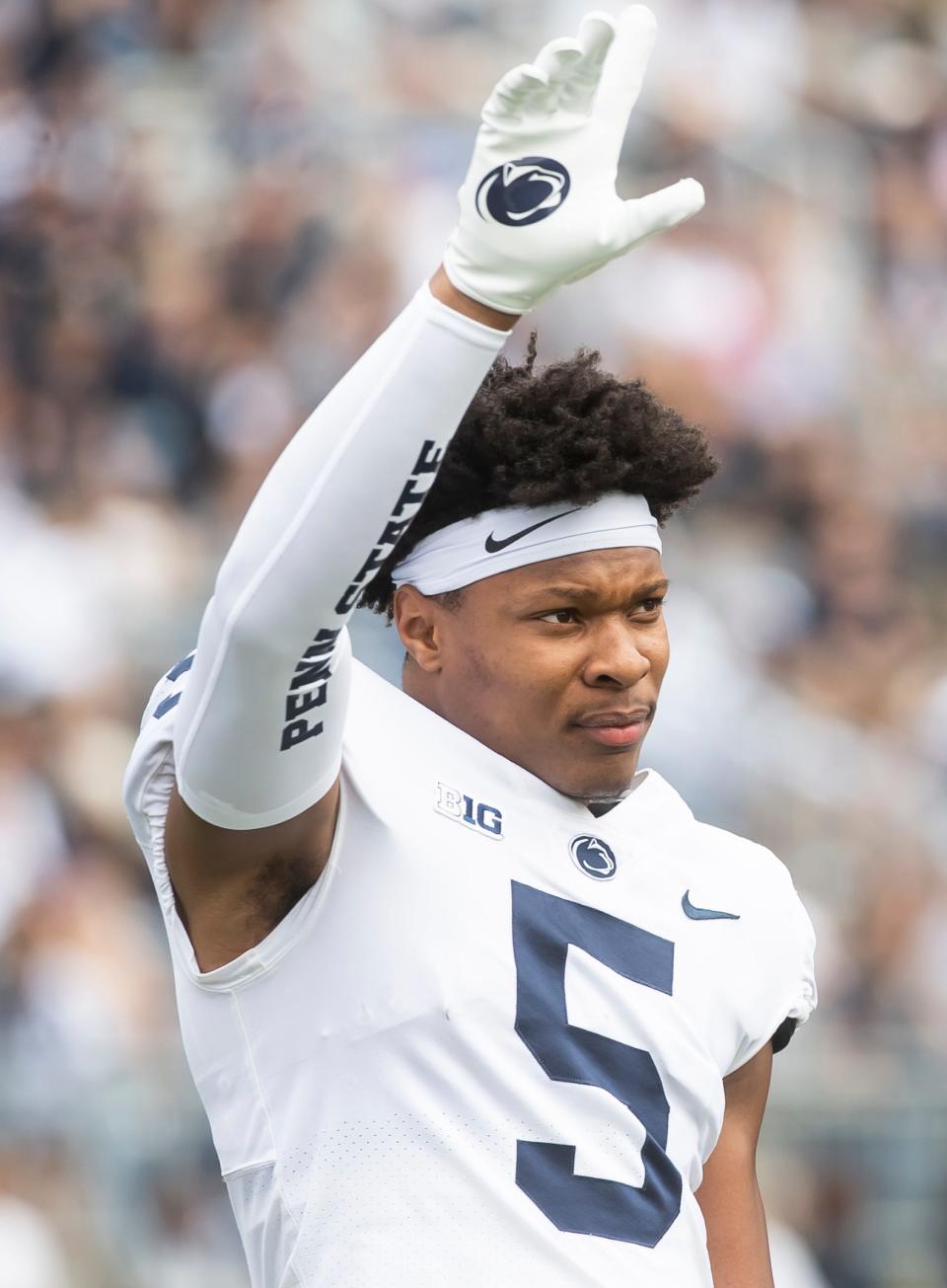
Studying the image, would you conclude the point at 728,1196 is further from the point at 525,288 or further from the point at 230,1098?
the point at 525,288

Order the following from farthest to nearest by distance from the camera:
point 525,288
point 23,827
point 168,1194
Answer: point 23,827 < point 168,1194 < point 525,288

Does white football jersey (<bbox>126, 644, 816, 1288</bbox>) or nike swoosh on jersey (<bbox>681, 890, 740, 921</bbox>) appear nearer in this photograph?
white football jersey (<bbox>126, 644, 816, 1288</bbox>)

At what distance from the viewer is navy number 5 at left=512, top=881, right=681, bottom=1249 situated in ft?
6.91

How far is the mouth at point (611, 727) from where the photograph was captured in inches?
89.4

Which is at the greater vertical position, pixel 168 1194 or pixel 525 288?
pixel 525 288

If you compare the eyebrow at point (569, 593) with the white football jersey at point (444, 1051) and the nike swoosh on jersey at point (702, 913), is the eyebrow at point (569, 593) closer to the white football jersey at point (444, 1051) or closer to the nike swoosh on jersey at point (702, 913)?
the white football jersey at point (444, 1051)

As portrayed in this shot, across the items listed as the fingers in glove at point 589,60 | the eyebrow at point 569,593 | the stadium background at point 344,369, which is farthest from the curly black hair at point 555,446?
the stadium background at point 344,369

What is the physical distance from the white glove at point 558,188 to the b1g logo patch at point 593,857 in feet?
2.49

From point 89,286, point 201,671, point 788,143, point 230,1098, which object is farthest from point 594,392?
point 788,143

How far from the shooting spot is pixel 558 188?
1771 mm

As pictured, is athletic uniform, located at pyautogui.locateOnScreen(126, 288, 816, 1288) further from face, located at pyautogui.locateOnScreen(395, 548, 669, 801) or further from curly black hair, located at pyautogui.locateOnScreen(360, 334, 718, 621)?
curly black hair, located at pyautogui.locateOnScreen(360, 334, 718, 621)

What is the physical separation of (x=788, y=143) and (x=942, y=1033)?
3.27 metres

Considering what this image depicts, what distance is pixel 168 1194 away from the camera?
15.1ft

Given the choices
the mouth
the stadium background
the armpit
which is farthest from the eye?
the stadium background
